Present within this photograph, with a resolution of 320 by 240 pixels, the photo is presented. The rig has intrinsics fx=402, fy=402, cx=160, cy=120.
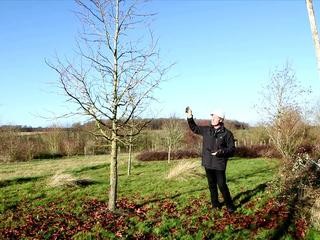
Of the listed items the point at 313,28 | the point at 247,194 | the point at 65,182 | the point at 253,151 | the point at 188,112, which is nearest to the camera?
the point at 313,28

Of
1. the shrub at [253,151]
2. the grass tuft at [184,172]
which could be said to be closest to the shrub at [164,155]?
the shrub at [253,151]

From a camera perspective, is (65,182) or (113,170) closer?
(113,170)

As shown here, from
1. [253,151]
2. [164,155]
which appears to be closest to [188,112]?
[164,155]

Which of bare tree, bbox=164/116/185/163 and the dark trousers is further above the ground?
bare tree, bbox=164/116/185/163

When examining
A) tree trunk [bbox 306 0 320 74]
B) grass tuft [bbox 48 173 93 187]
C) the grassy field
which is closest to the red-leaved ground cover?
the grassy field

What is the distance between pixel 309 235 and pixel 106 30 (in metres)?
6.22

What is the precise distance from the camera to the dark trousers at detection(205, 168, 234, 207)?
888cm

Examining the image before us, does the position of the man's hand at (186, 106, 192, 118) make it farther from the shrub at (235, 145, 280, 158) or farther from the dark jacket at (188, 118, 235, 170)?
the shrub at (235, 145, 280, 158)

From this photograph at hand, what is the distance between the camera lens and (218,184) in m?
8.98

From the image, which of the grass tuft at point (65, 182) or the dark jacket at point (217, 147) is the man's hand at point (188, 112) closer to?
the dark jacket at point (217, 147)

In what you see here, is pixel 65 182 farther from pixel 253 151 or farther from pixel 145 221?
pixel 253 151

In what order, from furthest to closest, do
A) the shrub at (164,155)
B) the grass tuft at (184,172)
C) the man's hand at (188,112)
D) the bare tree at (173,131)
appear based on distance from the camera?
the shrub at (164,155) → the bare tree at (173,131) → the grass tuft at (184,172) → the man's hand at (188,112)

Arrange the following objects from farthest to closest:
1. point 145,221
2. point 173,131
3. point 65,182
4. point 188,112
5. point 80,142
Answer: point 80,142 < point 173,131 < point 65,182 < point 188,112 < point 145,221

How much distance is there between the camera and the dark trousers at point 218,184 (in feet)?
29.1
